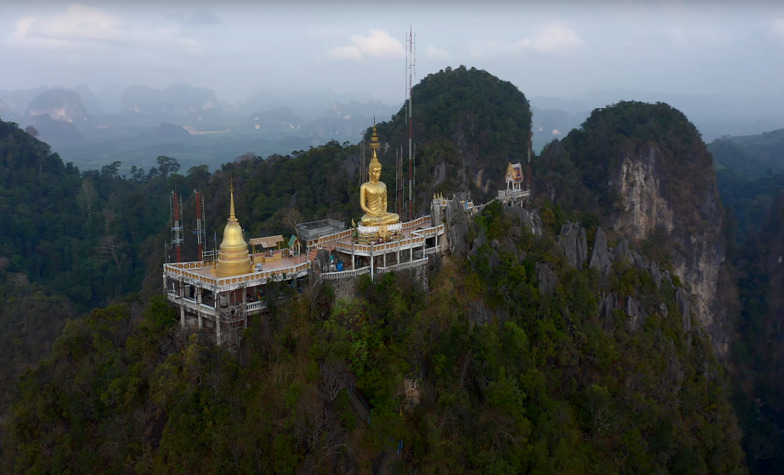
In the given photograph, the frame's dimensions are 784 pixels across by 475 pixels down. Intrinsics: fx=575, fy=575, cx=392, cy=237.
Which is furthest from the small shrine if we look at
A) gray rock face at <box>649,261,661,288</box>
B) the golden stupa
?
the golden stupa

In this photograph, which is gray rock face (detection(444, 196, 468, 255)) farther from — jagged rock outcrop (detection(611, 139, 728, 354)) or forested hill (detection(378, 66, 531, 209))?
jagged rock outcrop (detection(611, 139, 728, 354))

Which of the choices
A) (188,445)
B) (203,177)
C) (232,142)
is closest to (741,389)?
(188,445)

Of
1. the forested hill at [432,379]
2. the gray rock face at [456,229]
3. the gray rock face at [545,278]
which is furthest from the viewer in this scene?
the gray rock face at [545,278]

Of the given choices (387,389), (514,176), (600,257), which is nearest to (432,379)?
(387,389)

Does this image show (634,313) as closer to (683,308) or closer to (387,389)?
(683,308)

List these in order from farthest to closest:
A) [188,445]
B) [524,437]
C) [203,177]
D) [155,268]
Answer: [203,177] → [155,268] → [524,437] → [188,445]

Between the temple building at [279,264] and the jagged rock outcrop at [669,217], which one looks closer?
the temple building at [279,264]

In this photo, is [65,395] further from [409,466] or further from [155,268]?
[155,268]

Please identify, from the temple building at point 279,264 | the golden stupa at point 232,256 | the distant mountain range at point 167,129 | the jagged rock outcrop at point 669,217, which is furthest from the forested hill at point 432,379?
the distant mountain range at point 167,129

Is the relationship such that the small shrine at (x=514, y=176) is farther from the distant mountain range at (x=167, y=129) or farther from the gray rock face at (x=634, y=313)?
the distant mountain range at (x=167, y=129)
